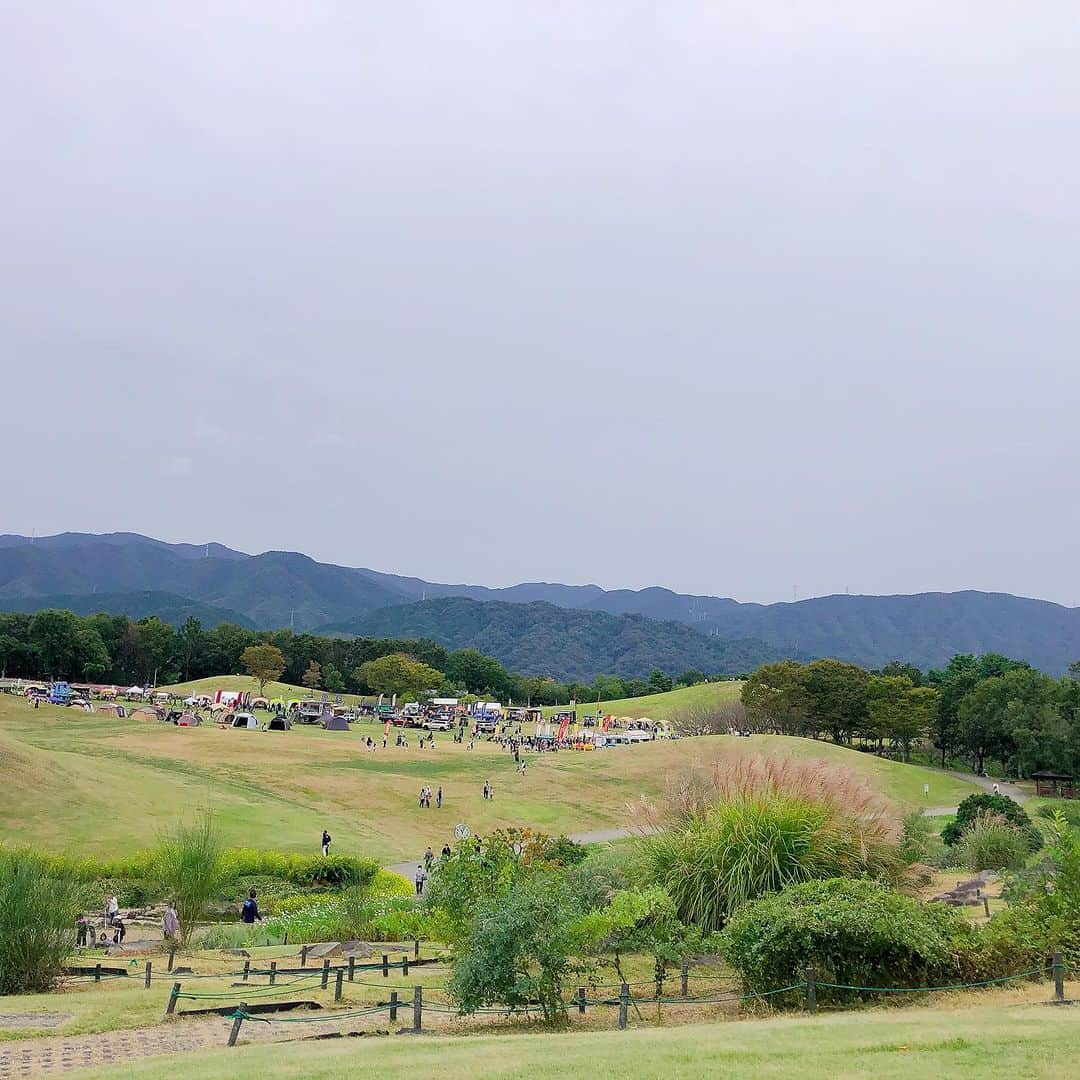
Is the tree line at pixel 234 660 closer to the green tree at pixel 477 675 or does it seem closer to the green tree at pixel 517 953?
the green tree at pixel 477 675

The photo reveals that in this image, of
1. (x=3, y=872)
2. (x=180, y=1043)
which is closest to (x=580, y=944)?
(x=180, y=1043)

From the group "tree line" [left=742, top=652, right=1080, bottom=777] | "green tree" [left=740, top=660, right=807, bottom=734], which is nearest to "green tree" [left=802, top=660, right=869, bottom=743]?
"tree line" [left=742, top=652, right=1080, bottom=777]

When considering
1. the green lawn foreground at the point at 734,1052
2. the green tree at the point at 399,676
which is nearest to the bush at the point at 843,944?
the green lawn foreground at the point at 734,1052

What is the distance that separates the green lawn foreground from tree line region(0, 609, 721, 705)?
94.0m

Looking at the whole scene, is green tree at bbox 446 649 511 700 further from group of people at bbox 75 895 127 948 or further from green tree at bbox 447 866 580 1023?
green tree at bbox 447 866 580 1023

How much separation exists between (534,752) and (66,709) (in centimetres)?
3131

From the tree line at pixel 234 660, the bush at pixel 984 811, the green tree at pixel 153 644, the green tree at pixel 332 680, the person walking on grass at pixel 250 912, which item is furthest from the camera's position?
the green tree at pixel 332 680

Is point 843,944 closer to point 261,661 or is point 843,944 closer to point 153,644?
point 261,661

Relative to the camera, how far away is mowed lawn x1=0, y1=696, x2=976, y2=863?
120ft

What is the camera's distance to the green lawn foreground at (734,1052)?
30.9 ft

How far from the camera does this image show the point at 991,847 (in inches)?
1237

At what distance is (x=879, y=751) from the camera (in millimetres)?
86125

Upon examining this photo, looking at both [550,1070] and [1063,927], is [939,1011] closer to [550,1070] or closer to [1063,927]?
[1063,927]

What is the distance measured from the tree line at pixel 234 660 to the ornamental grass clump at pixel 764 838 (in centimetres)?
8766
